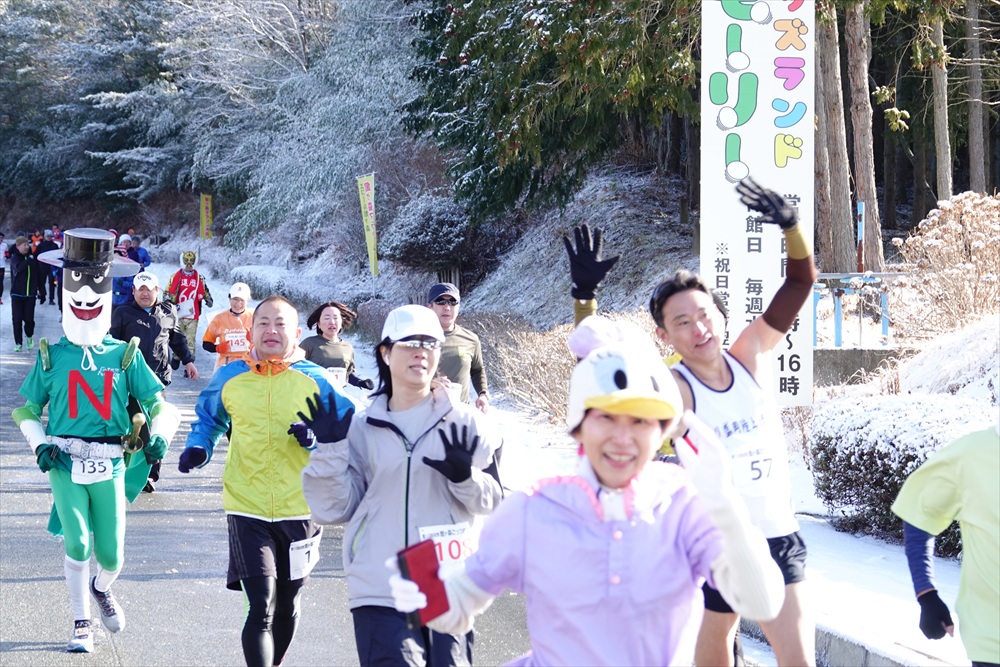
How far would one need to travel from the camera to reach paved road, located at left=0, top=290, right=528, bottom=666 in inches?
232

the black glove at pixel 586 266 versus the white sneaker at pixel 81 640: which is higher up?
the black glove at pixel 586 266

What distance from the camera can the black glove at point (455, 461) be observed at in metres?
3.65

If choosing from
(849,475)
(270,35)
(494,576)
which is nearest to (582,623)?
(494,576)

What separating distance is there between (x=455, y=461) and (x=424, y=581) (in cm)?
113

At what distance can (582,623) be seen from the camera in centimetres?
257

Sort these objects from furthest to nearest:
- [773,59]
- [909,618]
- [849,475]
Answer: [773,59] < [849,475] < [909,618]

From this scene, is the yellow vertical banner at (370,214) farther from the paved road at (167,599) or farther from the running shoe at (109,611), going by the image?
the running shoe at (109,611)

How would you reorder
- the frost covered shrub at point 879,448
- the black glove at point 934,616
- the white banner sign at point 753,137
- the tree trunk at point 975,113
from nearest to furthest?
the black glove at point 934,616 → the frost covered shrub at point 879,448 → the white banner sign at point 753,137 → the tree trunk at point 975,113

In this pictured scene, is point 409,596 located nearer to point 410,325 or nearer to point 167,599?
point 410,325

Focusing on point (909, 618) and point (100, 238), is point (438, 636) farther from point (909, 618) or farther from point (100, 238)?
point (100, 238)

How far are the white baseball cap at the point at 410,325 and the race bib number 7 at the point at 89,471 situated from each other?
2.55m

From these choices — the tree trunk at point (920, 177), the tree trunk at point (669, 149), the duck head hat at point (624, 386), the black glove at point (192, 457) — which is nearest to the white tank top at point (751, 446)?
the duck head hat at point (624, 386)

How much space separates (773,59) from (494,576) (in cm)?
726

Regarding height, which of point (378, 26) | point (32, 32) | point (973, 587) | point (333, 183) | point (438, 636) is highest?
point (32, 32)
